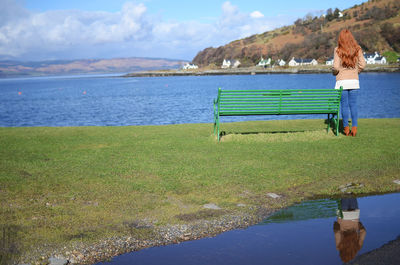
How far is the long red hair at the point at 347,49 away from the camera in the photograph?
1077cm

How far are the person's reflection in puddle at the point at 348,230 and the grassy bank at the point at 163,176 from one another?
51cm

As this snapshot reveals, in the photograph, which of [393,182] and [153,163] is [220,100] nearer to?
[153,163]

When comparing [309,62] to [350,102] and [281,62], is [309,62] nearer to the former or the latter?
[281,62]

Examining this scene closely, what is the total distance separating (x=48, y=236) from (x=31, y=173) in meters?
3.55

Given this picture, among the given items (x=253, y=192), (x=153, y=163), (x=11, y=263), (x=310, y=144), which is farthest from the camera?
(x=310, y=144)

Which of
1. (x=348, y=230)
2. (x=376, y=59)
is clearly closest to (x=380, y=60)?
(x=376, y=59)

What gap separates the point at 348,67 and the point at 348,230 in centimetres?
698

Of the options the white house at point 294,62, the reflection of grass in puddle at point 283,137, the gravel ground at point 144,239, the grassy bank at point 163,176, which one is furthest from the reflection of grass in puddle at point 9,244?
the white house at point 294,62

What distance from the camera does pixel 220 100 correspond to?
36.5ft

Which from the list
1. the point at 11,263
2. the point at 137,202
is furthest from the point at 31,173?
the point at 11,263

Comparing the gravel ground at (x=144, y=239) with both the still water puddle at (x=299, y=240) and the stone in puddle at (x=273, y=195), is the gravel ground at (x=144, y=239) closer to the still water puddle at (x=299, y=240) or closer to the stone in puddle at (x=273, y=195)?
the still water puddle at (x=299, y=240)

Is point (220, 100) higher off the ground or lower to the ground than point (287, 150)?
higher

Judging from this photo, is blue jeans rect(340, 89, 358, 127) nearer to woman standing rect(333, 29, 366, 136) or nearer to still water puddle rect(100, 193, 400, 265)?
woman standing rect(333, 29, 366, 136)

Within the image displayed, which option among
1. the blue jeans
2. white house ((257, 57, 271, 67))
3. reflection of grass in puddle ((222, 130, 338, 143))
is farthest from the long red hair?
white house ((257, 57, 271, 67))
